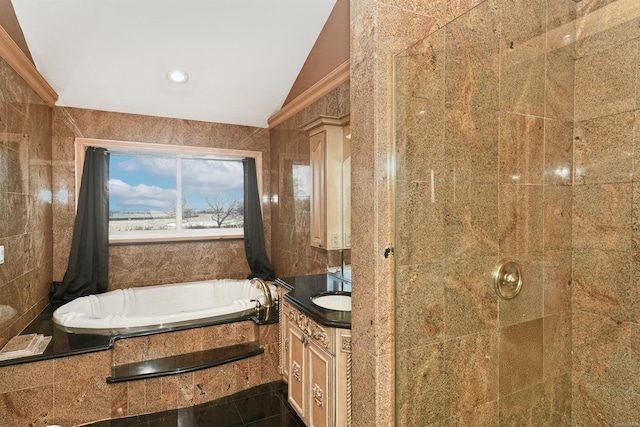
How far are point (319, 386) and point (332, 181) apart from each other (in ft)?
4.97

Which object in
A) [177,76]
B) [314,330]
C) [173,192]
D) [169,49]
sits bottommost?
[314,330]

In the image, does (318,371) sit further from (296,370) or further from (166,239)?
(166,239)

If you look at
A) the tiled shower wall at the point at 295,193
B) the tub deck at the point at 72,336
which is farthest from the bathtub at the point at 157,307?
the tiled shower wall at the point at 295,193

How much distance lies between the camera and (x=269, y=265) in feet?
13.5

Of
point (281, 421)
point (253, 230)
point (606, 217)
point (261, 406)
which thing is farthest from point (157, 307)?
point (606, 217)

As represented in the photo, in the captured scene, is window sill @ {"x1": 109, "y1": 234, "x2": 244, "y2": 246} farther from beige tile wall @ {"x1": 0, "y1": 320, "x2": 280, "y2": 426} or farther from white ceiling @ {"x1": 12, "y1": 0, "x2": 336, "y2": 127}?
beige tile wall @ {"x1": 0, "y1": 320, "x2": 280, "y2": 426}

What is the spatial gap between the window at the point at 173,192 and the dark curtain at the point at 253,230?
5.5 inches

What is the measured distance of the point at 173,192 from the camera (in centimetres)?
402

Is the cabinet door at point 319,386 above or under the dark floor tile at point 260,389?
above

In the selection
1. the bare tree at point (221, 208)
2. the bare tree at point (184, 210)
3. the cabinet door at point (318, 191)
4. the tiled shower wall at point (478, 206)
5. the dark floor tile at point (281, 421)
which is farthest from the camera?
the bare tree at point (221, 208)

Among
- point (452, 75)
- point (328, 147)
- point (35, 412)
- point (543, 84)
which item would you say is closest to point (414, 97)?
point (452, 75)

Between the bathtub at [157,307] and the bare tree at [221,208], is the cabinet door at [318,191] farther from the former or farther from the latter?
the bare tree at [221,208]

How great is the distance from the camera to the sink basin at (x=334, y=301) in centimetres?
232

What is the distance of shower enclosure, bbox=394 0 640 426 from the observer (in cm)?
124
